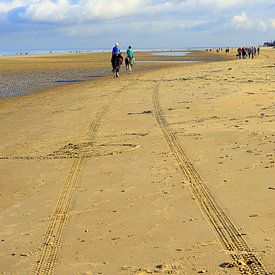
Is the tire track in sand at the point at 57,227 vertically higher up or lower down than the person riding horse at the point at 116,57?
lower down

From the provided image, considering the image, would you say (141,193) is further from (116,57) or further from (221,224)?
(116,57)

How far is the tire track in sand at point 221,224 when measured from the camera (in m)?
3.90

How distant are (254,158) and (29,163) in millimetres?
3520

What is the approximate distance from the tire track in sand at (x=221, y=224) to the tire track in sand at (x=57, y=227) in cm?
147

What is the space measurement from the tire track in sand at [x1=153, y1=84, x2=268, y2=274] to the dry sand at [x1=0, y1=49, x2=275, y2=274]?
1 cm

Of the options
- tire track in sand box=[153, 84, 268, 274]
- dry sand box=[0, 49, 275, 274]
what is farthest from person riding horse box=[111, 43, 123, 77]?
tire track in sand box=[153, 84, 268, 274]

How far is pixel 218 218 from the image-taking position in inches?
195

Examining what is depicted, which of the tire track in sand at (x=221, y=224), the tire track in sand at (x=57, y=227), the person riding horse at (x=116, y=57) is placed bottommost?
the tire track in sand at (x=57, y=227)

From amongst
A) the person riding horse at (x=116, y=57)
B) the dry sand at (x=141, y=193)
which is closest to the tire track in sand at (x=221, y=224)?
the dry sand at (x=141, y=193)

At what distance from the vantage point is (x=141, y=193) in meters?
5.91

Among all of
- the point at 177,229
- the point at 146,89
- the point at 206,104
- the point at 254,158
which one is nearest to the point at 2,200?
the point at 177,229

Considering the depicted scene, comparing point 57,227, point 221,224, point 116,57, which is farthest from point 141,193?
point 116,57

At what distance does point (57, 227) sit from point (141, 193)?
127cm

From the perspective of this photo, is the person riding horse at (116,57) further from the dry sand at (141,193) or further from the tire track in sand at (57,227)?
the tire track in sand at (57,227)
